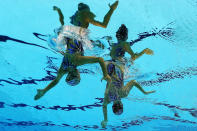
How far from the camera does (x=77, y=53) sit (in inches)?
146

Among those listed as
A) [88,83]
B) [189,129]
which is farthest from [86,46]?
[189,129]

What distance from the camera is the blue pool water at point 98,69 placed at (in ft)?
17.1

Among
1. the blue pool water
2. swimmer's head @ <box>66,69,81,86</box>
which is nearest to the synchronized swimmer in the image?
swimmer's head @ <box>66,69,81,86</box>

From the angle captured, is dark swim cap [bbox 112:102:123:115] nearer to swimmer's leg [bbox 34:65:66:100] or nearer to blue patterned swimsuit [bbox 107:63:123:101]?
blue patterned swimsuit [bbox 107:63:123:101]

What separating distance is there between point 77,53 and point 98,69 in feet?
8.76

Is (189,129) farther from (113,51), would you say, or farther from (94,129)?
(113,51)

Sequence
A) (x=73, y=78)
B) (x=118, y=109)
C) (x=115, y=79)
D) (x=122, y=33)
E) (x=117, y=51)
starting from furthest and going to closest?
(x=115, y=79) < (x=117, y=51) < (x=122, y=33) < (x=118, y=109) < (x=73, y=78)

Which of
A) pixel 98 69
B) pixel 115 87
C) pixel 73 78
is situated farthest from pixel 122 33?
pixel 98 69

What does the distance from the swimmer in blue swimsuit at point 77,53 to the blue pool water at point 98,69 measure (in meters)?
0.39

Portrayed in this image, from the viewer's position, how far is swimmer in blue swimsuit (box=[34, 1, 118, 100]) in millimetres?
3572

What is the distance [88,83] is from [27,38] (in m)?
2.81

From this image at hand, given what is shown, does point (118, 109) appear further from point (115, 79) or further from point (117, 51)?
point (117, 51)

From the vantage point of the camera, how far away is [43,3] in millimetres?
5184

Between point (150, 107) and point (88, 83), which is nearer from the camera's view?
point (88, 83)
